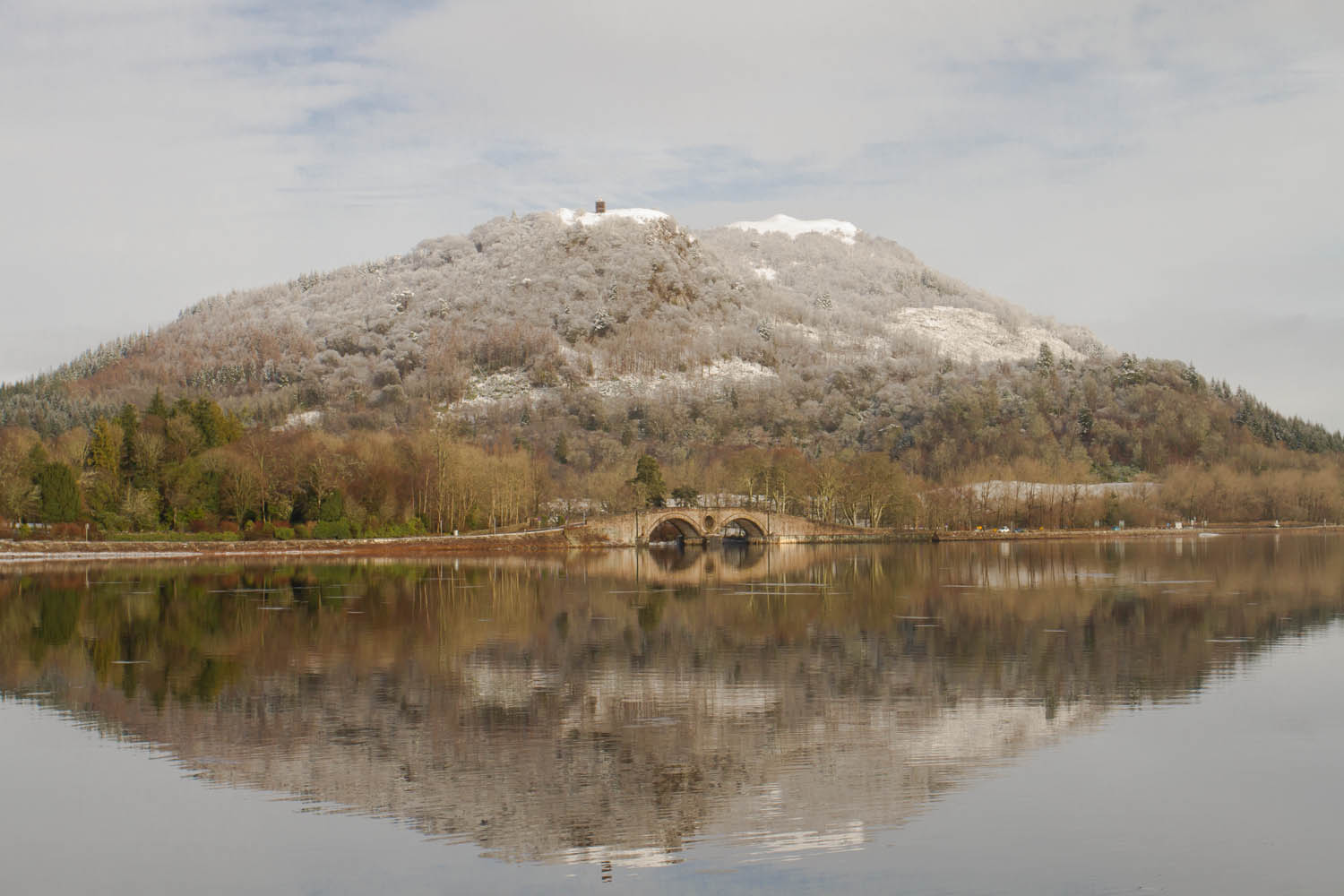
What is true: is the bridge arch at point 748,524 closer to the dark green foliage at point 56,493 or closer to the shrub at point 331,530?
the shrub at point 331,530

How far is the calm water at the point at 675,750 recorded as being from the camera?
1862cm

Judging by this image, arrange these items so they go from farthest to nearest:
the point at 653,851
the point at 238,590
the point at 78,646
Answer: the point at 238,590 → the point at 78,646 → the point at 653,851

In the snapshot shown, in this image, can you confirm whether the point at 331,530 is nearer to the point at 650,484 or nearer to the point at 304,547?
the point at 304,547

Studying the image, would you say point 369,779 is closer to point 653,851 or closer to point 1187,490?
point 653,851

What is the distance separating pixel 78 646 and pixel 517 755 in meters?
22.7

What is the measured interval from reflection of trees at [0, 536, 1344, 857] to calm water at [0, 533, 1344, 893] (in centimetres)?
14

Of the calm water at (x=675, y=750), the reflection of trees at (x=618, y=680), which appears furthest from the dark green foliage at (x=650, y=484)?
the calm water at (x=675, y=750)

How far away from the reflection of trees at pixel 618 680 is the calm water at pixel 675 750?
0.45 ft

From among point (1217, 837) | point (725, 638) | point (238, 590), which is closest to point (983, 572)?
point (725, 638)

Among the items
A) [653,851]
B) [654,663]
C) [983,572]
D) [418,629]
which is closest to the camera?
[653,851]

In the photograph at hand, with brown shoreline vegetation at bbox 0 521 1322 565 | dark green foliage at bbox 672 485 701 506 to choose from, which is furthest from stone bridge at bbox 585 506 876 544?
dark green foliage at bbox 672 485 701 506

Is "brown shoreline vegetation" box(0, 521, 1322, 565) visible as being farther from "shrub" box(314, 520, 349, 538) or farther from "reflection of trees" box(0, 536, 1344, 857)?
"reflection of trees" box(0, 536, 1344, 857)

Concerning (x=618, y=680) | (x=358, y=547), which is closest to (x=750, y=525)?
(x=358, y=547)

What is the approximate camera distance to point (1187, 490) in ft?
525
